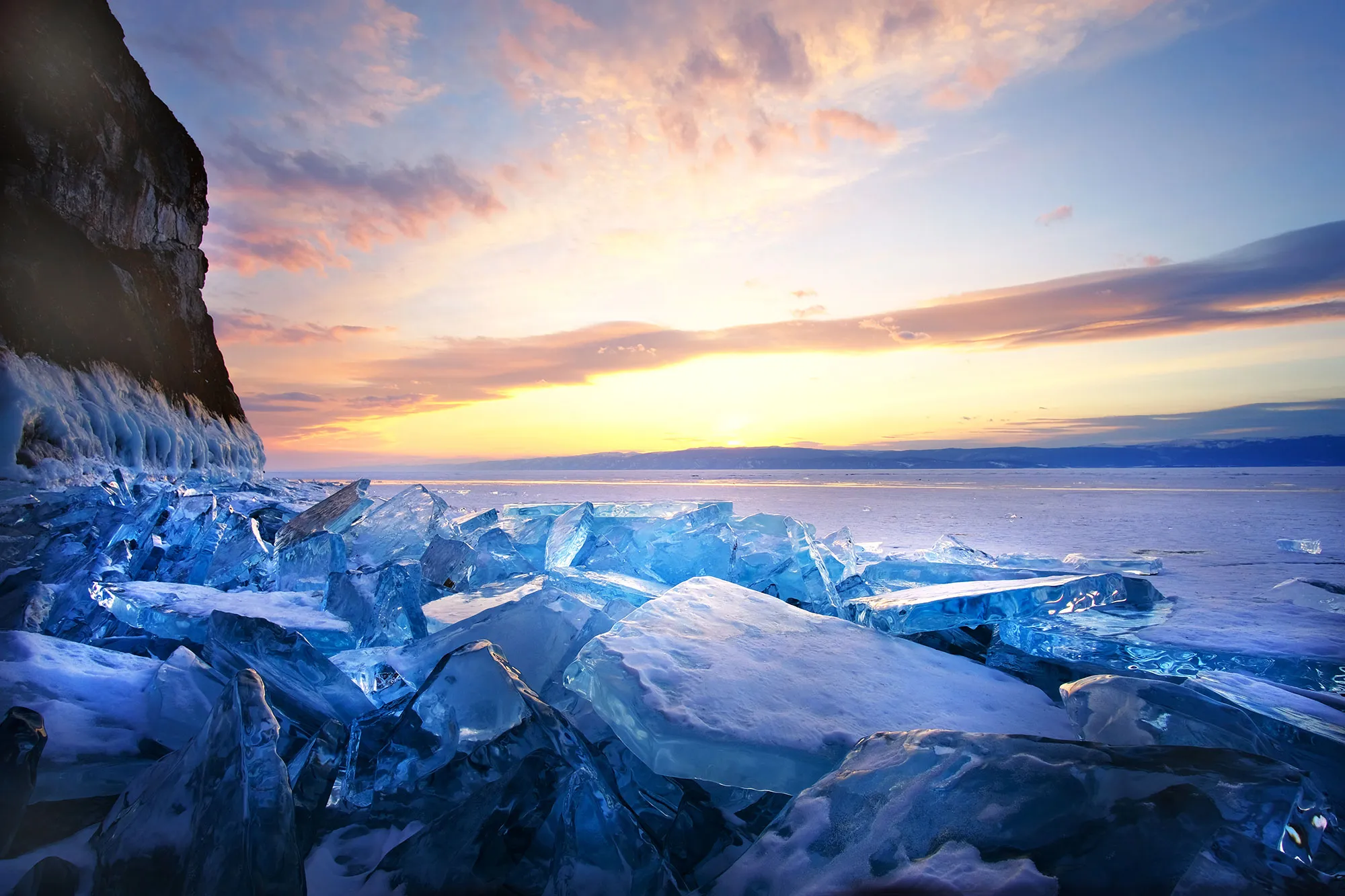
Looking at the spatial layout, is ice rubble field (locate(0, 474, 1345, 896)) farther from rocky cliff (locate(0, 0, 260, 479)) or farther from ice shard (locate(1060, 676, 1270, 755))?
rocky cliff (locate(0, 0, 260, 479))

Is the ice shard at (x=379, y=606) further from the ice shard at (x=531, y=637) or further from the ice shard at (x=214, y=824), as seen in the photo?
the ice shard at (x=214, y=824)

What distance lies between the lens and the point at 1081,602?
2.16 meters

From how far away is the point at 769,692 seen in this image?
1.18 meters

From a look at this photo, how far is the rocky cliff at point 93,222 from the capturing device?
920 centimetres

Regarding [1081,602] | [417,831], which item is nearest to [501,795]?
[417,831]

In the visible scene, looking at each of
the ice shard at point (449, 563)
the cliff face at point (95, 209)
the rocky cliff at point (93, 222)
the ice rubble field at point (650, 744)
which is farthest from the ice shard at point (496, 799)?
the cliff face at point (95, 209)

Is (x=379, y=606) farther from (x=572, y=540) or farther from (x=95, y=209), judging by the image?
(x=95, y=209)

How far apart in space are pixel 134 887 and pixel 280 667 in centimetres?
51

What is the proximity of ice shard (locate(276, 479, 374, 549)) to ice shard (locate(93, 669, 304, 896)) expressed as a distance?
80.9 inches

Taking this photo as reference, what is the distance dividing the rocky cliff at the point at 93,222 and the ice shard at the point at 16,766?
8603 mm

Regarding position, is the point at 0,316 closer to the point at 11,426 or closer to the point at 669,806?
the point at 11,426

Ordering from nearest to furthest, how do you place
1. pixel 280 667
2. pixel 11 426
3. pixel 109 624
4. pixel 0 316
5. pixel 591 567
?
pixel 280 667
pixel 109 624
pixel 591 567
pixel 11 426
pixel 0 316

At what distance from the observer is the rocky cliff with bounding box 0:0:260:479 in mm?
9203

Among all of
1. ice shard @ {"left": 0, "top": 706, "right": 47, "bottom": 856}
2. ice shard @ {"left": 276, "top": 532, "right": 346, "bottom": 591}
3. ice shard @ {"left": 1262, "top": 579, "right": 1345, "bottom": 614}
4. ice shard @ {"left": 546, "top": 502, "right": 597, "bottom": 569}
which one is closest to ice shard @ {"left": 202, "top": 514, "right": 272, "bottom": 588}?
ice shard @ {"left": 276, "top": 532, "right": 346, "bottom": 591}
